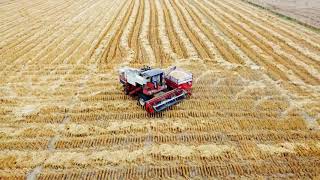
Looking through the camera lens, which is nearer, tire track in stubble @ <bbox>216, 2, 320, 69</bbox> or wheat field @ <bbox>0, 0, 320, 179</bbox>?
wheat field @ <bbox>0, 0, 320, 179</bbox>

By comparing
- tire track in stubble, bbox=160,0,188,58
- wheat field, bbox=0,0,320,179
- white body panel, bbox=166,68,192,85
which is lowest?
wheat field, bbox=0,0,320,179

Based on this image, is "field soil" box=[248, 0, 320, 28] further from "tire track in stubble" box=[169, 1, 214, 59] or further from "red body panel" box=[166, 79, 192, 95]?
"red body panel" box=[166, 79, 192, 95]

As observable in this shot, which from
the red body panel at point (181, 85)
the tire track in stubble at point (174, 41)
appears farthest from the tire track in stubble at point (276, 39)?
the red body panel at point (181, 85)

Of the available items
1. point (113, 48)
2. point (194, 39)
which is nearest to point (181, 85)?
point (113, 48)

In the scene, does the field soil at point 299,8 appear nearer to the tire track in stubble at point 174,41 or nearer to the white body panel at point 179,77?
the tire track in stubble at point 174,41

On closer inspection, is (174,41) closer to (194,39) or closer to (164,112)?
(194,39)

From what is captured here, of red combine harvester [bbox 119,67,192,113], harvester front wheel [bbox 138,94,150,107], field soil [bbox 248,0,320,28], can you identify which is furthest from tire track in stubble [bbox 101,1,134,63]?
field soil [bbox 248,0,320,28]

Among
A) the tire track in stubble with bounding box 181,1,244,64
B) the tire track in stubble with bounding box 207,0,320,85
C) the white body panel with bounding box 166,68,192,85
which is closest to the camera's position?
the white body panel with bounding box 166,68,192,85
